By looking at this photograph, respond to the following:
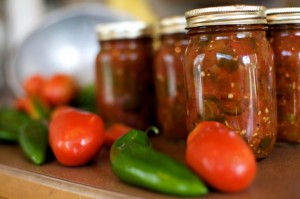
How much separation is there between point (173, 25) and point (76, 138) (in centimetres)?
28

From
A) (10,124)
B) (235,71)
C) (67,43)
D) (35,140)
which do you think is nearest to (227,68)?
(235,71)

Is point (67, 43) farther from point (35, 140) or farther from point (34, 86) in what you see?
point (35, 140)

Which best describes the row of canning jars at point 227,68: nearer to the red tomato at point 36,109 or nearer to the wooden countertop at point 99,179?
the wooden countertop at point 99,179

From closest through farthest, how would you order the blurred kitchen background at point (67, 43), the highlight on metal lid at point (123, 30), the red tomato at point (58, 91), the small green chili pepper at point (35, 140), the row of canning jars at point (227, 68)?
the row of canning jars at point (227, 68) → the small green chili pepper at point (35, 140) → the highlight on metal lid at point (123, 30) → the red tomato at point (58, 91) → the blurred kitchen background at point (67, 43)

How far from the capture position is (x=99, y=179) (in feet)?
1.92

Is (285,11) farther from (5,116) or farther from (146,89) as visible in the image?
(5,116)

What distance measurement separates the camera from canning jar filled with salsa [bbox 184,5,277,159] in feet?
1.90

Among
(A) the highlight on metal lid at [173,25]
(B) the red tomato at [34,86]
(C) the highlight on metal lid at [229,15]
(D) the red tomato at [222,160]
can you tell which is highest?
(C) the highlight on metal lid at [229,15]

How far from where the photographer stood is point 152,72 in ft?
2.89

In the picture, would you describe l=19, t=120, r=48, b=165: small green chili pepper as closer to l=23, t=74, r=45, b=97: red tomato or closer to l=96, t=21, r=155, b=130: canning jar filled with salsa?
l=96, t=21, r=155, b=130: canning jar filled with salsa

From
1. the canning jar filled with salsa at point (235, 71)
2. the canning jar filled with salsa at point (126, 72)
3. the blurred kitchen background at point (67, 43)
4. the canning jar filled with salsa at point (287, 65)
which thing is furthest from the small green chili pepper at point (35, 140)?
the blurred kitchen background at point (67, 43)

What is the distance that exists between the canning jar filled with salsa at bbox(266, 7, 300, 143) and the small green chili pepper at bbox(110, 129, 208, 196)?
0.81 feet


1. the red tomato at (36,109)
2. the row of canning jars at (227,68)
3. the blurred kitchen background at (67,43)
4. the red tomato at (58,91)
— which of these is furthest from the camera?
the blurred kitchen background at (67,43)

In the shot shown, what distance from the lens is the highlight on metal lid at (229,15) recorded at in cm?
57
